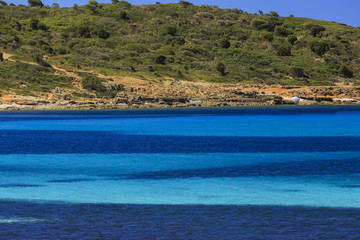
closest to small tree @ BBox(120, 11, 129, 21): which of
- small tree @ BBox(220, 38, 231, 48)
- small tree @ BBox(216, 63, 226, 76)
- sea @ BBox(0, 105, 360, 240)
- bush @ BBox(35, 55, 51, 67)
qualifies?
small tree @ BBox(220, 38, 231, 48)

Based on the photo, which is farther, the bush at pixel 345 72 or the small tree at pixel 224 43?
the small tree at pixel 224 43

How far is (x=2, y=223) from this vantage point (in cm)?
1357

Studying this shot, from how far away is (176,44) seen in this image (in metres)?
129

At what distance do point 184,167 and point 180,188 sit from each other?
5680 mm

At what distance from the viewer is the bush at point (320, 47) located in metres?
128

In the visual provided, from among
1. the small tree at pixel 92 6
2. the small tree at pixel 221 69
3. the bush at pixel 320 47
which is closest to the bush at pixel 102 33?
the small tree at pixel 92 6

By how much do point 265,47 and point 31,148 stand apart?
106240 mm

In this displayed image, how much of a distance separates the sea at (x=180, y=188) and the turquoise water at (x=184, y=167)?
0.05m

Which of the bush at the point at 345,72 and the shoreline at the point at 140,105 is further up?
the bush at the point at 345,72

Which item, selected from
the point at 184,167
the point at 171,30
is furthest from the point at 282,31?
the point at 184,167

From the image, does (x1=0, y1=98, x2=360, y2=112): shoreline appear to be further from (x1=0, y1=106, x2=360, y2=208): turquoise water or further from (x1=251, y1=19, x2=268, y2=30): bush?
(x1=251, y1=19, x2=268, y2=30): bush

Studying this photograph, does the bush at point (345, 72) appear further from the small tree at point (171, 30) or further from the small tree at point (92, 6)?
the small tree at point (92, 6)

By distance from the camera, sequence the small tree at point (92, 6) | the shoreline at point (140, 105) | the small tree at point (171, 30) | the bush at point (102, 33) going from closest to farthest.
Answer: the shoreline at point (140, 105), the bush at point (102, 33), the small tree at point (171, 30), the small tree at point (92, 6)

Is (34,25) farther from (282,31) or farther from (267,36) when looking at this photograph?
(282,31)
